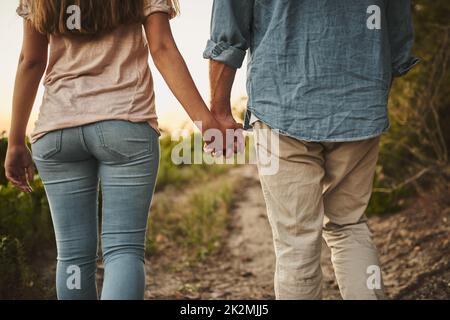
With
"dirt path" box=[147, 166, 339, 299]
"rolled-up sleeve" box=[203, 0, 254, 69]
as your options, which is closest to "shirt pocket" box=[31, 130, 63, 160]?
"rolled-up sleeve" box=[203, 0, 254, 69]

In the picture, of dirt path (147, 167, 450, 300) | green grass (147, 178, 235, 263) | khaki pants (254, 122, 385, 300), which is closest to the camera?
khaki pants (254, 122, 385, 300)

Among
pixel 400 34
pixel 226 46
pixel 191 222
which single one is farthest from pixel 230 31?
pixel 191 222

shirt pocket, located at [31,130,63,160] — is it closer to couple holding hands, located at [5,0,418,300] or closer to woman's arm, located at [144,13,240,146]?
couple holding hands, located at [5,0,418,300]

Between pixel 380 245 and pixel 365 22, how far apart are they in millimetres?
2954

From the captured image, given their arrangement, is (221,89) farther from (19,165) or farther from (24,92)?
(19,165)

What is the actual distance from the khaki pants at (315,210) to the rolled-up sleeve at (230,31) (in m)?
0.28

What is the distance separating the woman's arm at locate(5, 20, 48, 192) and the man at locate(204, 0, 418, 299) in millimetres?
610

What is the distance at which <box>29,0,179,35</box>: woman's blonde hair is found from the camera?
2.30 m

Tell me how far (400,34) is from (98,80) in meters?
1.19

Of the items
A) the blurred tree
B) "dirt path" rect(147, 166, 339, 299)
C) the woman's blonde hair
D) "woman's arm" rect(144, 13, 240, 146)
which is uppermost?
the woman's blonde hair

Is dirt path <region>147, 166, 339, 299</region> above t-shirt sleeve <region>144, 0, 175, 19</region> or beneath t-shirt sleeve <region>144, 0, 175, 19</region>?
beneath

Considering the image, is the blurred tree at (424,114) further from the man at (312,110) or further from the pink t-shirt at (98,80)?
the pink t-shirt at (98,80)

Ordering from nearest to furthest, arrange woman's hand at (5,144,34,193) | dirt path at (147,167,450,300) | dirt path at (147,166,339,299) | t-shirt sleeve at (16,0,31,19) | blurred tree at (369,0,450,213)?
t-shirt sleeve at (16,0,31,19) < woman's hand at (5,144,34,193) < dirt path at (147,167,450,300) < dirt path at (147,166,339,299) < blurred tree at (369,0,450,213)
